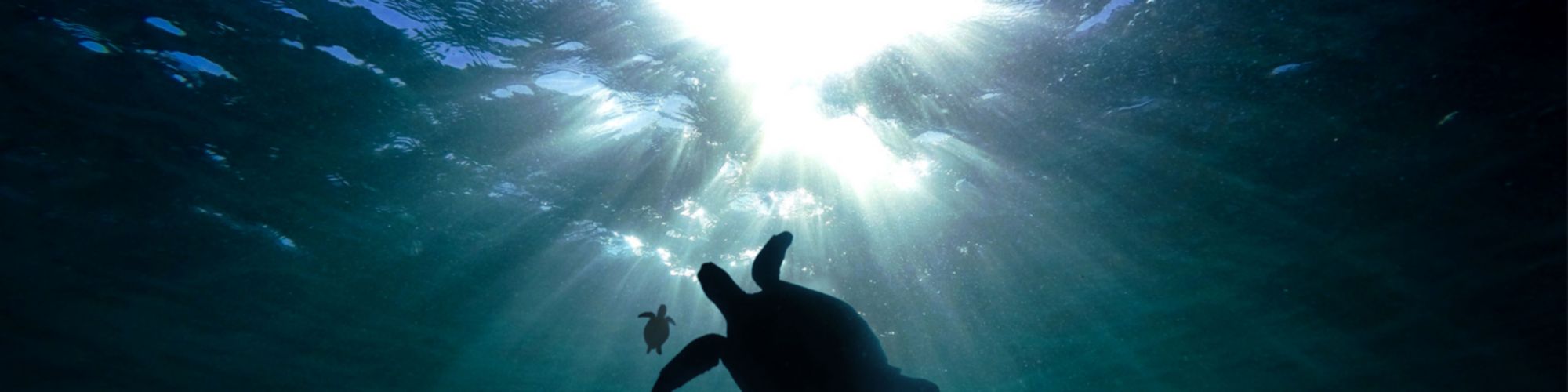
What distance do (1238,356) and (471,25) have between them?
25666 mm

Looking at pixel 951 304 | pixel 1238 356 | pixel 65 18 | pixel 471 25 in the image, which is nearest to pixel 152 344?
pixel 65 18

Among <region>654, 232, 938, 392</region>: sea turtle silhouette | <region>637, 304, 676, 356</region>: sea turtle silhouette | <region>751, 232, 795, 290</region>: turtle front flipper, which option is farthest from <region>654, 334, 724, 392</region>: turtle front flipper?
<region>751, 232, 795, 290</region>: turtle front flipper

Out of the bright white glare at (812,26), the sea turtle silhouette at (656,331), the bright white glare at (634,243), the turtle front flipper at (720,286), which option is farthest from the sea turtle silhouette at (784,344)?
the bright white glare at (634,243)

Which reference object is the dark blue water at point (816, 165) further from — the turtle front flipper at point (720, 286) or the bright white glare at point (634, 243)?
the turtle front flipper at point (720, 286)

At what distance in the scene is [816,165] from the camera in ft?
36.2

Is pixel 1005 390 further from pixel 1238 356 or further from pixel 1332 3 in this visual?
pixel 1332 3

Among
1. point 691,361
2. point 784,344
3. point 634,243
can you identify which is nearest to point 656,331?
point 691,361

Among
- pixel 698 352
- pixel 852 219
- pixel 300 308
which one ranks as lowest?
pixel 300 308

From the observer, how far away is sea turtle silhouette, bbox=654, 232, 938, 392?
3.83 m

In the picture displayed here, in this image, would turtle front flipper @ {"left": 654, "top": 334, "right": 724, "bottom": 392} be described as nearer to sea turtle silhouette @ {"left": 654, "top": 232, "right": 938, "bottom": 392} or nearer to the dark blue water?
sea turtle silhouette @ {"left": 654, "top": 232, "right": 938, "bottom": 392}

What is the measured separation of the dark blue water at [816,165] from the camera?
788cm

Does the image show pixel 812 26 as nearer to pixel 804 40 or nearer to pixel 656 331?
pixel 804 40

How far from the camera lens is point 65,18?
7.80 metres

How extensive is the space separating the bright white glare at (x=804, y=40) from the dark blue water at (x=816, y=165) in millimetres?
53
